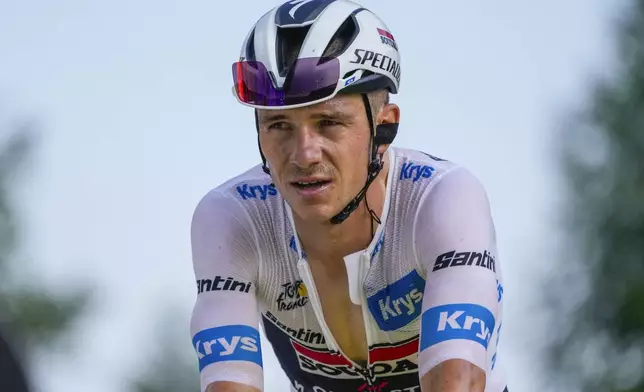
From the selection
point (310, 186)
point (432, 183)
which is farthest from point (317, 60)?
point (432, 183)

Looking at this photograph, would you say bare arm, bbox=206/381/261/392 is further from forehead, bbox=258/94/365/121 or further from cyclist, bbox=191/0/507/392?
forehead, bbox=258/94/365/121

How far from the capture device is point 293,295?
832 cm

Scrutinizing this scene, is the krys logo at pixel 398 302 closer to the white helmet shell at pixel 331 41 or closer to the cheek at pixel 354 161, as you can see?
the cheek at pixel 354 161

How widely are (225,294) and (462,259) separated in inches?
41.4

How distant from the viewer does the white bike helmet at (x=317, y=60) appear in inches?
303

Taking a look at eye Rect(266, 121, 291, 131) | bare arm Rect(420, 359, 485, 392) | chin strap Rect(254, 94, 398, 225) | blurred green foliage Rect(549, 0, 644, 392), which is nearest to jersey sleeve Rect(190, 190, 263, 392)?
chin strap Rect(254, 94, 398, 225)

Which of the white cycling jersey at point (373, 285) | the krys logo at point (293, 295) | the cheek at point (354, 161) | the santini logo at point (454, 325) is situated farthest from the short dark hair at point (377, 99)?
the santini logo at point (454, 325)

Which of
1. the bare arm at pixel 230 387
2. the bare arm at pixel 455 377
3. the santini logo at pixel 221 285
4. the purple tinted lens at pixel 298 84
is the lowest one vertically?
the bare arm at pixel 230 387

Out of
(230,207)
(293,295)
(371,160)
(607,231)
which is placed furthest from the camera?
(607,231)

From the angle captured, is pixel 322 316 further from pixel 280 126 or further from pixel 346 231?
pixel 280 126

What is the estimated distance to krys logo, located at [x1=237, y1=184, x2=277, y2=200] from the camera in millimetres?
8320

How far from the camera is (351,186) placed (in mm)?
7926

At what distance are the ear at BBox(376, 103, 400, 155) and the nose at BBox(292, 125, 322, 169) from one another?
417 mm

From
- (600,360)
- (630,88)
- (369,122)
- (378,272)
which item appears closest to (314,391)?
(378,272)
